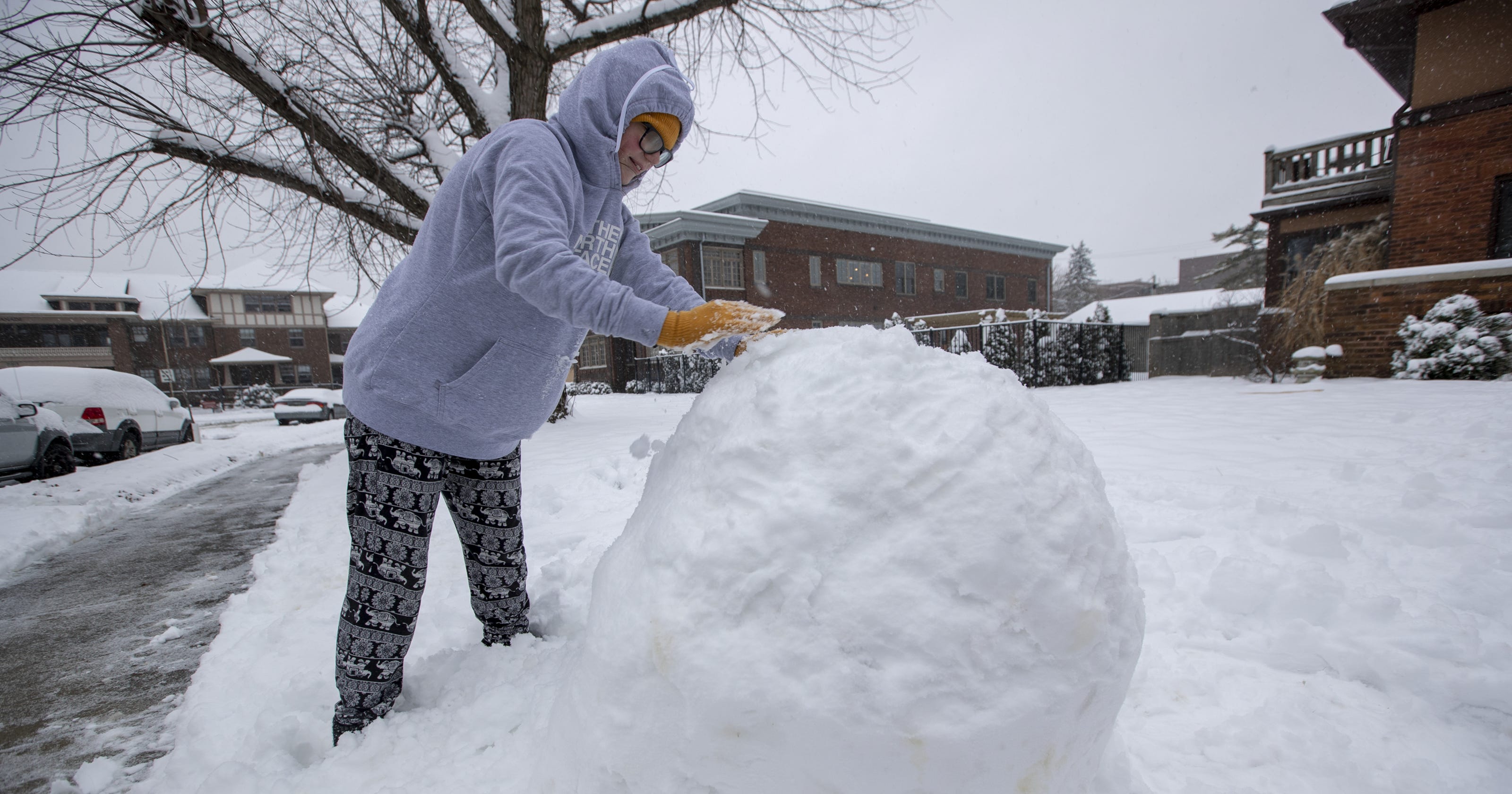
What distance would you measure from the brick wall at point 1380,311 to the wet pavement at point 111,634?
1132 centimetres

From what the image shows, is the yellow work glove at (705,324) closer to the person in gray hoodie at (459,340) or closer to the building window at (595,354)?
the person in gray hoodie at (459,340)

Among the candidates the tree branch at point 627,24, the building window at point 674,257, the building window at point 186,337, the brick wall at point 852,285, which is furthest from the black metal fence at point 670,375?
the building window at point 186,337

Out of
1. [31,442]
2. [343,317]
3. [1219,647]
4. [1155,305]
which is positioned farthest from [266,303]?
[1155,305]

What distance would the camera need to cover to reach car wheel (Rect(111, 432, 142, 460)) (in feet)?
29.3

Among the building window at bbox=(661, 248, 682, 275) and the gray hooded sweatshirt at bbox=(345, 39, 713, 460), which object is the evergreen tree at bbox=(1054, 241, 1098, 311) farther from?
the gray hooded sweatshirt at bbox=(345, 39, 713, 460)

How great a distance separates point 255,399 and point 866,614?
36256mm

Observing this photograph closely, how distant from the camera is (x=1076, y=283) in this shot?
5103cm

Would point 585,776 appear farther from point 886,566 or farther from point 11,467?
point 11,467

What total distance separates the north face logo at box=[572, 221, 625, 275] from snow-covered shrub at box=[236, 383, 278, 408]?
34.2 m

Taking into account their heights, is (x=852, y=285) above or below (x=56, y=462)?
above

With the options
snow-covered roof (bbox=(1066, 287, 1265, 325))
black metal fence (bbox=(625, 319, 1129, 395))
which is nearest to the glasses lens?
black metal fence (bbox=(625, 319, 1129, 395))

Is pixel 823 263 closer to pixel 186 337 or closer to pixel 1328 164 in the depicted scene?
pixel 1328 164

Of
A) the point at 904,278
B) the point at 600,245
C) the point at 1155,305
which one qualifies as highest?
the point at 904,278

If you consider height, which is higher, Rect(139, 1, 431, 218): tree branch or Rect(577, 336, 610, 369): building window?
Rect(139, 1, 431, 218): tree branch
